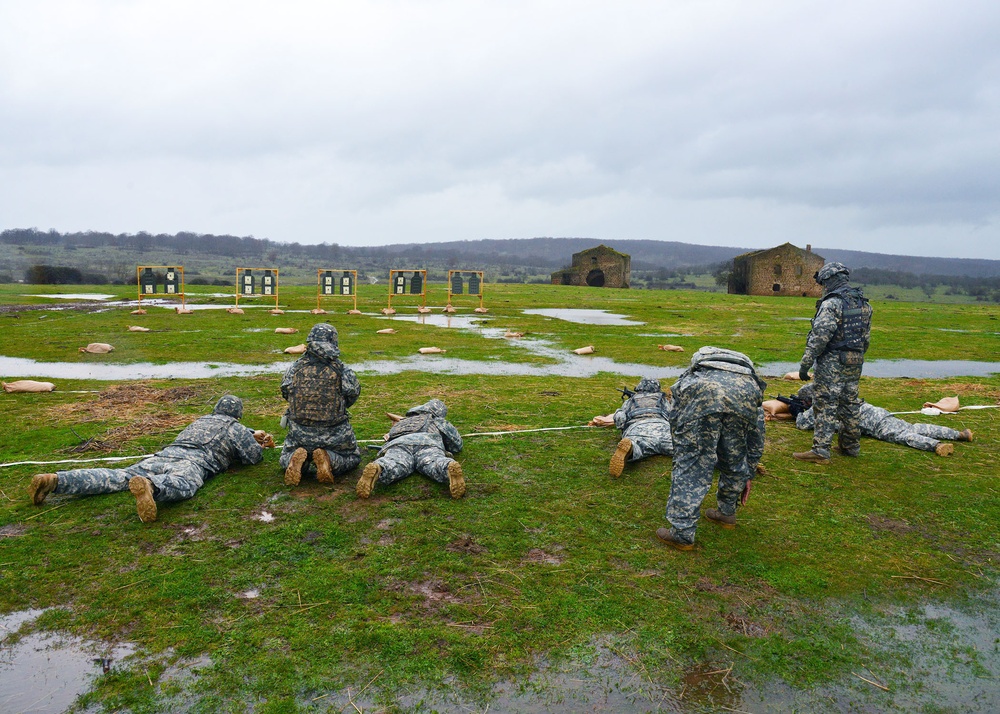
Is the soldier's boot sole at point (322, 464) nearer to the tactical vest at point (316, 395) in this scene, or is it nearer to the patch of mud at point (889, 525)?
the tactical vest at point (316, 395)

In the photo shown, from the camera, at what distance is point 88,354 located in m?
17.3

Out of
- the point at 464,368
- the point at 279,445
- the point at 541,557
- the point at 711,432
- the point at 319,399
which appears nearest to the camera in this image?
the point at 541,557

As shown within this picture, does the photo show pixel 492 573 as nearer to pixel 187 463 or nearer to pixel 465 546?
pixel 465 546

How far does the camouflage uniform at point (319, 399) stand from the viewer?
768cm

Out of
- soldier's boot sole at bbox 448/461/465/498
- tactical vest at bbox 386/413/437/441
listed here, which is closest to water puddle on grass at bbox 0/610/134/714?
soldier's boot sole at bbox 448/461/465/498

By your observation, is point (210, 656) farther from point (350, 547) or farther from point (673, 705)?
point (673, 705)

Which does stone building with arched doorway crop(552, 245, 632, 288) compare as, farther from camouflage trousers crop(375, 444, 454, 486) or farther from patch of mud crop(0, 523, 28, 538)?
patch of mud crop(0, 523, 28, 538)

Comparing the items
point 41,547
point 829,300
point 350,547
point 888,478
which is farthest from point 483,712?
point 829,300

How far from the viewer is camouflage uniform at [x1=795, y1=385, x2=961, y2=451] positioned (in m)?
9.44

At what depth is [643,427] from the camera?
9.02 m

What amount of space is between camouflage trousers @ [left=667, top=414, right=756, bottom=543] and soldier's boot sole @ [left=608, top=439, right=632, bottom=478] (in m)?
1.63

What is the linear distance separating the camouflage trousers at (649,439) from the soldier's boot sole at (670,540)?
2.02 m

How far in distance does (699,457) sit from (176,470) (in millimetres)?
5514

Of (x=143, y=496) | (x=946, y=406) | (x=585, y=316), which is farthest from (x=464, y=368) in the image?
(x=585, y=316)
